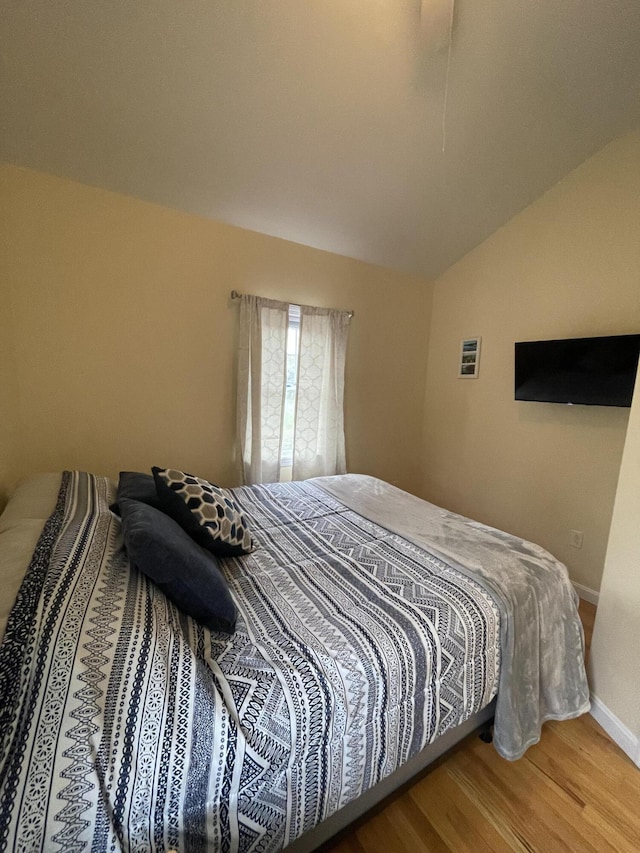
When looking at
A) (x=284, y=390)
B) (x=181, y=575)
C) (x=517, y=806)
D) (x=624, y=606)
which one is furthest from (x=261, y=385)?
(x=517, y=806)

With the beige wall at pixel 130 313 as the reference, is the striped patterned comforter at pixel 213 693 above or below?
below

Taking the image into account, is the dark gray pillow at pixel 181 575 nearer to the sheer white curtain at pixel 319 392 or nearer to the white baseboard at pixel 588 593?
the sheer white curtain at pixel 319 392

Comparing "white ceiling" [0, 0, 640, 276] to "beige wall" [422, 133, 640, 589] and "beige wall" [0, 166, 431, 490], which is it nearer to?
"beige wall" [0, 166, 431, 490]

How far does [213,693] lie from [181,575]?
30cm

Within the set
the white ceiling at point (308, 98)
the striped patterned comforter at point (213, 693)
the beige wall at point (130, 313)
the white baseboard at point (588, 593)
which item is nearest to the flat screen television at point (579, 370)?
the white ceiling at point (308, 98)

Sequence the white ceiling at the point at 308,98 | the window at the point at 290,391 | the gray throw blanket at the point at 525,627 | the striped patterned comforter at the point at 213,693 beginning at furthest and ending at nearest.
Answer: the window at the point at 290,391, the white ceiling at the point at 308,98, the gray throw blanket at the point at 525,627, the striped patterned comforter at the point at 213,693

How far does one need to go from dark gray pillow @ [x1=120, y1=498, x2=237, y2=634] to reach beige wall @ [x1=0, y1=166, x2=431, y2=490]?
146cm

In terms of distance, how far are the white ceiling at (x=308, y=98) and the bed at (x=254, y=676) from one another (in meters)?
1.79

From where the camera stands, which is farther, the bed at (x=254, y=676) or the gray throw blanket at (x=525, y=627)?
the gray throw blanket at (x=525, y=627)

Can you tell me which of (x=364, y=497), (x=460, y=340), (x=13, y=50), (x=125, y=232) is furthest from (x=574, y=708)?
(x=13, y=50)

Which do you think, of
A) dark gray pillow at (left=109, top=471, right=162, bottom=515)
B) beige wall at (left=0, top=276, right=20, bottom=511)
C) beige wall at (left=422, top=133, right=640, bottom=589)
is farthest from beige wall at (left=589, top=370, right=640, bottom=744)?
beige wall at (left=0, top=276, right=20, bottom=511)

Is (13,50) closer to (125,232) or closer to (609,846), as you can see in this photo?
(125,232)

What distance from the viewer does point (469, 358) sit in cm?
307

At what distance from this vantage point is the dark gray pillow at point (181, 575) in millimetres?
950
